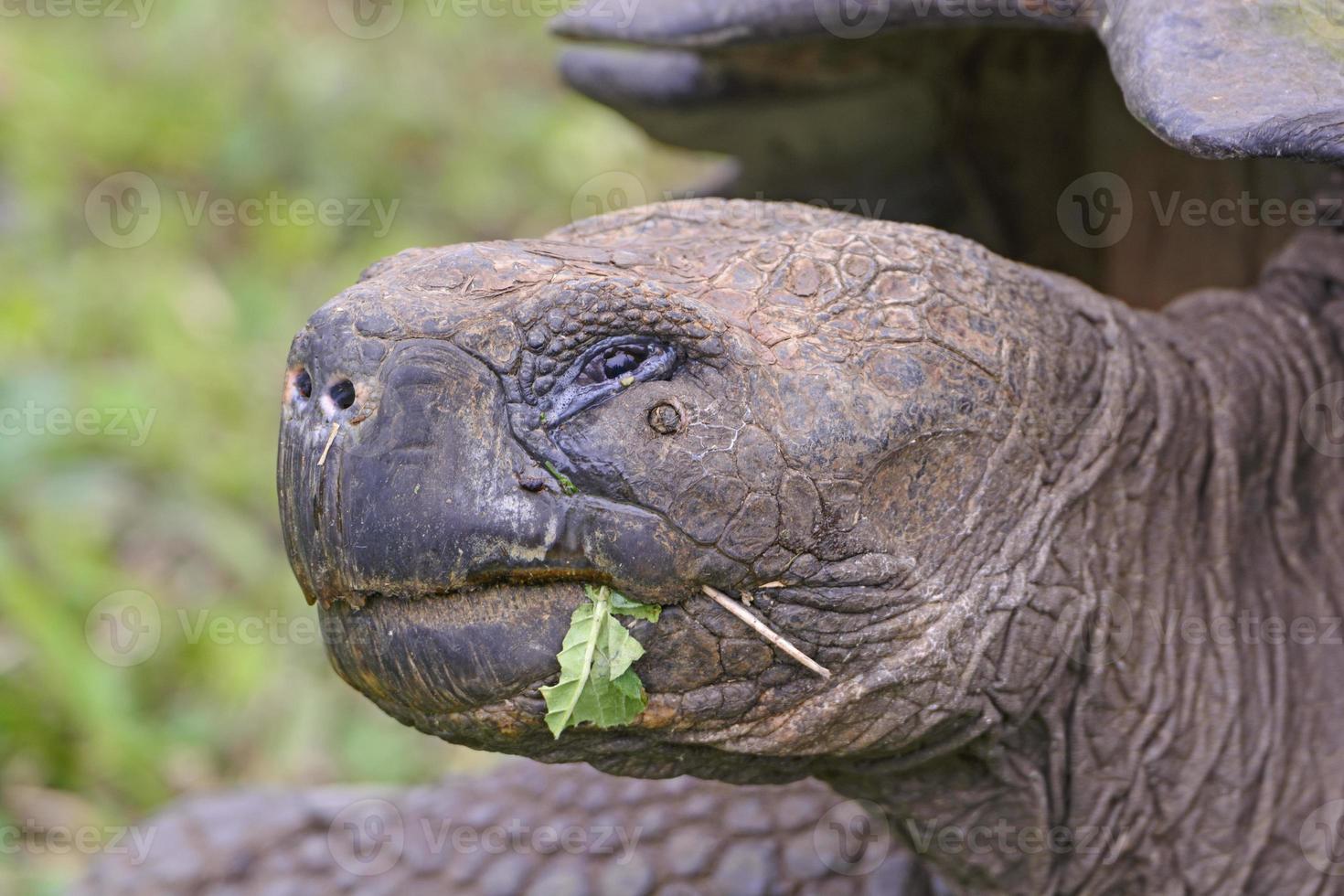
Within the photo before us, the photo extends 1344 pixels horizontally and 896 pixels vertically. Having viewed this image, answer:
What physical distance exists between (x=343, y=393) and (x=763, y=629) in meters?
0.56

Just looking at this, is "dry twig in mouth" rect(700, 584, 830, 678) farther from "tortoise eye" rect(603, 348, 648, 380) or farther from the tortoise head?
"tortoise eye" rect(603, 348, 648, 380)

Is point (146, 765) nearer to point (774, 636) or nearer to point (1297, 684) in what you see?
point (774, 636)

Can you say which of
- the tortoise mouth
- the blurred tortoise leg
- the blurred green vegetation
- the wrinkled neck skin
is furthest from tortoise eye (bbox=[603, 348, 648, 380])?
the blurred green vegetation

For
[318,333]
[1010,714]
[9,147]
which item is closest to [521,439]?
[318,333]

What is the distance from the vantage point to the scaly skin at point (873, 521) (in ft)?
5.48

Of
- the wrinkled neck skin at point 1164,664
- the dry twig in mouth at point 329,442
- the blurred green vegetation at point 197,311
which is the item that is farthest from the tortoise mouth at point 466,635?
the blurred green vegetation at point 197,311

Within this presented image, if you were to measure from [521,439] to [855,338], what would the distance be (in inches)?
17.6

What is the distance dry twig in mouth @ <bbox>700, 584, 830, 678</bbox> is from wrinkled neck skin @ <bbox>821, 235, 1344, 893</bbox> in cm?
25

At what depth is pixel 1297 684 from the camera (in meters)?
2.20

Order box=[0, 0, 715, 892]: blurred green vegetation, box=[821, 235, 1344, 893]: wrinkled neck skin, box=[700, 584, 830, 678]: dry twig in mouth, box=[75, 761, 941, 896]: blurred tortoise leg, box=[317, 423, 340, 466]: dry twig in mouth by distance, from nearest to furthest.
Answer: box=[317, 423, 340, 466]: dry twig in mouth < box=[700, 584, 830, 678]: dry twig in mouth < box=[821, 235, 1344, 893]: wrinkled neck skin < box=[75, 761, 941, 896]: blurred tortoise leg < box=[0, 0, 715, 892]: blurred green vegetation

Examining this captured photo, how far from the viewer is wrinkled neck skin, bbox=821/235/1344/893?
6.69ft

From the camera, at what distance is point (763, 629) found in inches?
70.4

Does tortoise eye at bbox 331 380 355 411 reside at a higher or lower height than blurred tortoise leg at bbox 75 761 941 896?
higher

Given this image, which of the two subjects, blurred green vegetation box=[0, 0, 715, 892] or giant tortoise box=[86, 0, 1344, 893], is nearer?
giant tortoise box=[86, 0, 1344, 893]
